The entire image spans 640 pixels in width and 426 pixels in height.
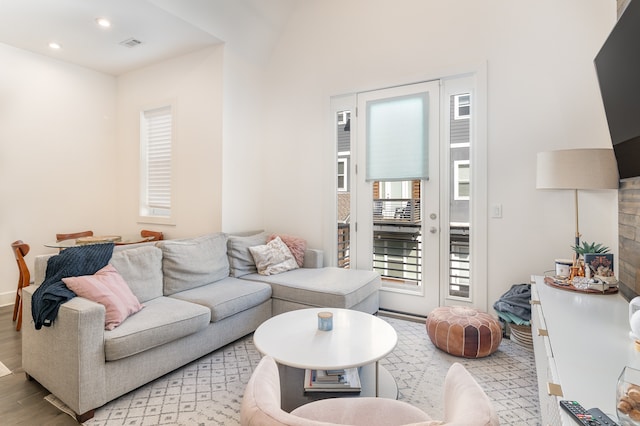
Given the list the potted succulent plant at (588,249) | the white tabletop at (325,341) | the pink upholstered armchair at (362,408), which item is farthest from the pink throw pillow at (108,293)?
the potted succulent plant at (588,249)

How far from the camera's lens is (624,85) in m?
1.65

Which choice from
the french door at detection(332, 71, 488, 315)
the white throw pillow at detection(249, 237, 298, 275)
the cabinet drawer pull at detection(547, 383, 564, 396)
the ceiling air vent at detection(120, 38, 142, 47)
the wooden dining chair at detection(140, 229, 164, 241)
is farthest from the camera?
the wooden dining chair at detection(140, 229, 164, 241)

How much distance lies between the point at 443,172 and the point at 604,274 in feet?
4.92

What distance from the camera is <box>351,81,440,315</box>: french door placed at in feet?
10.9

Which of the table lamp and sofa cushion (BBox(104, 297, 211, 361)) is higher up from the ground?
the table lamp

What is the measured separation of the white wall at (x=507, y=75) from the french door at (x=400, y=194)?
286 mm

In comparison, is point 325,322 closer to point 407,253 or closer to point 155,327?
point 155,327

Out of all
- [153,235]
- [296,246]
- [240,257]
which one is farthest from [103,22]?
[296,246]

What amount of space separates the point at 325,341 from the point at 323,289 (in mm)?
1029

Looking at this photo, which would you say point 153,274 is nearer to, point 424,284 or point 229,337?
point 229,337

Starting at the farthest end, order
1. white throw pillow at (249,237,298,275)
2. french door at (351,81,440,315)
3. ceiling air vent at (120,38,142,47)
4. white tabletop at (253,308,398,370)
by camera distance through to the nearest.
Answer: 1. ceiling air vent at (120,38,142,47)
2. white throw pillow at (249,237,298,275)
3. french door at (351,81,440,315)
4. white tabletop at (253,308,398,370)

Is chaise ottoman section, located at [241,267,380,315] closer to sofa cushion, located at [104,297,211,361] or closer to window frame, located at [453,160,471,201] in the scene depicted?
sofa cushion, located at [104,297,211,361]

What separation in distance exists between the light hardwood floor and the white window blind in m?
3.13

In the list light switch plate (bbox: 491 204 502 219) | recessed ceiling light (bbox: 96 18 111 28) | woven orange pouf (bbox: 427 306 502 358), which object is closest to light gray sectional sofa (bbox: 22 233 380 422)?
woven orange pouf (bbox: 427 306 502 358)
